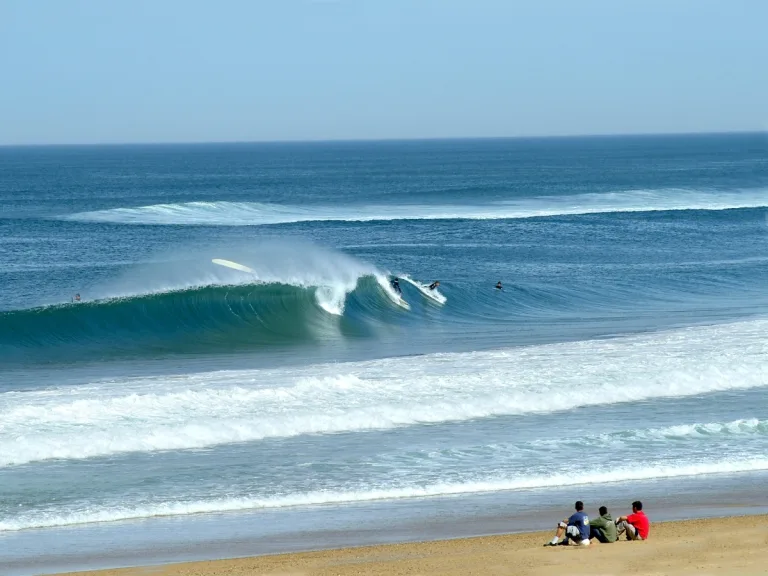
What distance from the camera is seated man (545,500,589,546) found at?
1242 centimetres

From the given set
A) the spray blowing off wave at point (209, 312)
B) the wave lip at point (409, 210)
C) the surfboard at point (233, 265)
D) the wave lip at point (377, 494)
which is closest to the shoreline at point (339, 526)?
the wave lip at point (377, 494)

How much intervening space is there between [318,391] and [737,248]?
3105 centimetres

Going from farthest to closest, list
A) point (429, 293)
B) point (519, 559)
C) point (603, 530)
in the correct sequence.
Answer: point (429, 293) < point (603, 530) < point (519, 559)

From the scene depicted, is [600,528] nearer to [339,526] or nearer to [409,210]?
[339,526]

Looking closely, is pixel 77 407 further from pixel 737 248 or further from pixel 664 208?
pixel 664 208

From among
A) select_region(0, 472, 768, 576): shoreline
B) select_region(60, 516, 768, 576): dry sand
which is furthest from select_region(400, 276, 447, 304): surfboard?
select_region(60, 516, 768, 576): dry sand

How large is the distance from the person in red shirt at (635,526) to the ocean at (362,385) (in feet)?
4.11

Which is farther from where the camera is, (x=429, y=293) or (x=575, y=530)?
(x=429, y=293)

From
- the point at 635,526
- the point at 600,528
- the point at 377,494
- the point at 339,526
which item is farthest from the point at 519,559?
the point at 377,494

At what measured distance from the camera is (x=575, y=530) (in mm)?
12438

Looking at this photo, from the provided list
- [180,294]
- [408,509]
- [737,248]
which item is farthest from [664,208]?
[408,509]

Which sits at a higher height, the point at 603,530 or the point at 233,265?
the point at 233,265

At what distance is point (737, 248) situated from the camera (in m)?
46.2

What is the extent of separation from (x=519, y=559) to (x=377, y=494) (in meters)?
3.05
